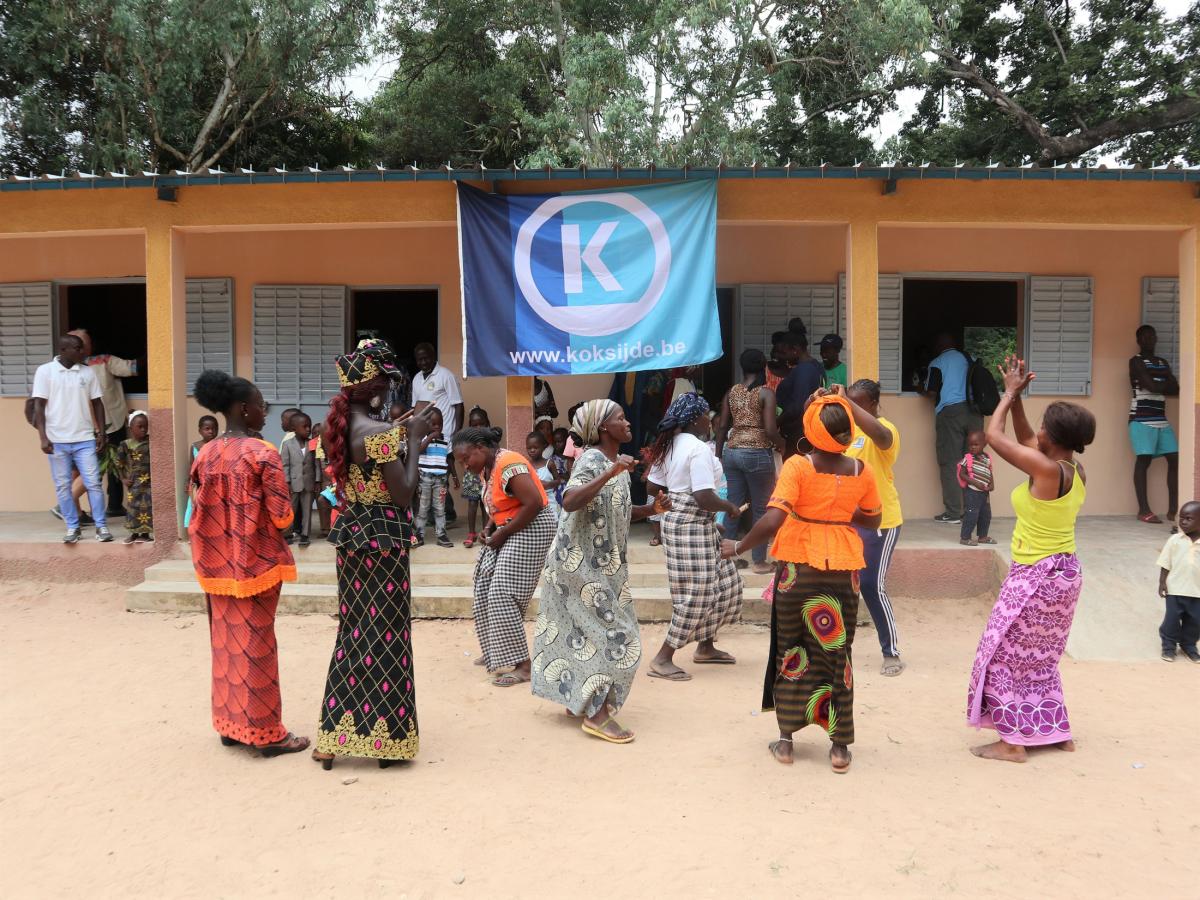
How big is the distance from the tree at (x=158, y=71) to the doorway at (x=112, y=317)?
3.31 metres

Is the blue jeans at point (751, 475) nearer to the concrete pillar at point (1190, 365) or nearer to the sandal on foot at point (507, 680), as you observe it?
the sandal on foot at point (507, 680)

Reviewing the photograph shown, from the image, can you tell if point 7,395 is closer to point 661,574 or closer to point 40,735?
point 40,735

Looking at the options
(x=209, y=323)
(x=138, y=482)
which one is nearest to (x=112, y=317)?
(x=209, y=323)

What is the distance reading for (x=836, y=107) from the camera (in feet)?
49.4

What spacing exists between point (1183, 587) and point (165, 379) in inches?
282

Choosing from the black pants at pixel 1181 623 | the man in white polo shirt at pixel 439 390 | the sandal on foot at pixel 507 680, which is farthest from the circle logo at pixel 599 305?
the black pants at pixel 1181 623

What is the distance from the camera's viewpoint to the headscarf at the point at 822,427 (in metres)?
4.02

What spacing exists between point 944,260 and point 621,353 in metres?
3.43

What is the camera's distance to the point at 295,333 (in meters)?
8.84

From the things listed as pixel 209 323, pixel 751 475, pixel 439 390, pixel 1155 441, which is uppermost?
pixel 209 323

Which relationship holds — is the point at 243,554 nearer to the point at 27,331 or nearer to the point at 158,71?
the point at 27,331

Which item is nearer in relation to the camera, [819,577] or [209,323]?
[819,577]

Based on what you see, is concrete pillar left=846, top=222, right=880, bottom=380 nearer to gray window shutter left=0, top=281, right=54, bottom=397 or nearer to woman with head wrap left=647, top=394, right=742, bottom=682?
woman with head wrap left=647, top=394, right=742, bottom=682

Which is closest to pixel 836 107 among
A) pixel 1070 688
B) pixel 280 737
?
pixel 1070 688
